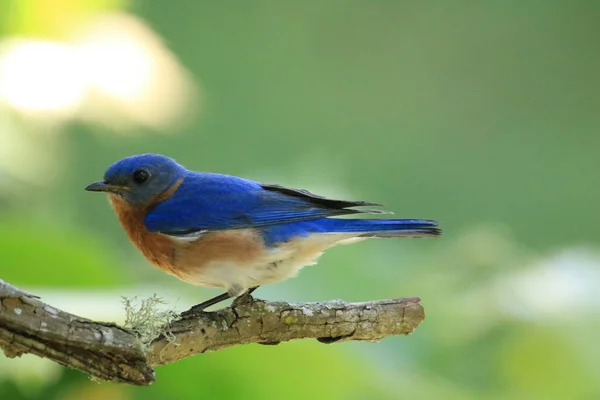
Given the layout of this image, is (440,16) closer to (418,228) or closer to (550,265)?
(550,265)

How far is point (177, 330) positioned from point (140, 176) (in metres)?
0.51

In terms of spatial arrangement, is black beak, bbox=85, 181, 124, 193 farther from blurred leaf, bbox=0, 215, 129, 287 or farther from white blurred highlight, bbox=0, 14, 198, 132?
white blurred highlight, bbox=0, 14, 198, 132

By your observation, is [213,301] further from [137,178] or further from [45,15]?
[45,15]

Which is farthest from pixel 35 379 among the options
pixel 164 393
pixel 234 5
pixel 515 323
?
pixel 234 5

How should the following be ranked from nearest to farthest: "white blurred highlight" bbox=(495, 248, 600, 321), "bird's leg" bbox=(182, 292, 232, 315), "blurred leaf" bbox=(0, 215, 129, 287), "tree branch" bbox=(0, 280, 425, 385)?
"tree branch" bbox=(0, 280, 425, 385), "bird's leg" bbox=(182, 292, 232, 315), "blurred leaf" bbox=(0, 215, 129, 287), "white blurred highlight" bbox=(495, 248, 600, 321)

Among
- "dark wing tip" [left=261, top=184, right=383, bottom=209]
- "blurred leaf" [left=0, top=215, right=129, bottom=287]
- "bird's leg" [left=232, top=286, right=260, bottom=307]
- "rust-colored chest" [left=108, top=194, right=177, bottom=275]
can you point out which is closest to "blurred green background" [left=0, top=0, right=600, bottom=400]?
"blurred leaf" [left=0, top=215, right=129, bottom=287]

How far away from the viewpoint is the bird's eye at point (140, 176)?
2.09m

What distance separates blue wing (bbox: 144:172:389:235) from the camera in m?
2.01

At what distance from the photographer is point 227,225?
2008 mm

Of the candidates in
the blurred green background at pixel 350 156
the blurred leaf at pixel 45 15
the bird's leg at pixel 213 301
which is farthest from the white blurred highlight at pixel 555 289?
the blurred leaf at pixel 45 15

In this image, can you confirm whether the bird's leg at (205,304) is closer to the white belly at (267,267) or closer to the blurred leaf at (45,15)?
the white belly at (267,267)

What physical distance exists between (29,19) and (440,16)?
294cm

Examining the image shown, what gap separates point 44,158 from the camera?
3.26 m

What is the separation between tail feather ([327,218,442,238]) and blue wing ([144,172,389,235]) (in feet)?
0.18
